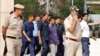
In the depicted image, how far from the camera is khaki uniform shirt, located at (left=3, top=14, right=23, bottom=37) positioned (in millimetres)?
10008

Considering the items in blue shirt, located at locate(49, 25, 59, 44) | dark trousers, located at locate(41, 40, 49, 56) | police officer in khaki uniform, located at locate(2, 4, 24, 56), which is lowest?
dark trousers, located at locate(41, 40, 49, 56)

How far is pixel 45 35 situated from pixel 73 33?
12.9ft

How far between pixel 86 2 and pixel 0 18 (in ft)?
18.6

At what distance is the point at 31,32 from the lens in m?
14.1

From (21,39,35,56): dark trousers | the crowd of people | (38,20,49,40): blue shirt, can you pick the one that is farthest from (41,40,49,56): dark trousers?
(21,39,35,56): dark trousers

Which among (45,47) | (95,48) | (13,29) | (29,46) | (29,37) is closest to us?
(13,29)

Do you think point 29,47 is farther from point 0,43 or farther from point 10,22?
point 10,22

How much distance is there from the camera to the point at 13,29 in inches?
396

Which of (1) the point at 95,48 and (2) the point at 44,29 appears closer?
(2) the point at 44,29

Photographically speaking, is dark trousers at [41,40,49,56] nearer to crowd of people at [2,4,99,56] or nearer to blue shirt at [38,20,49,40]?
crowd of people at [2,4,99,56]

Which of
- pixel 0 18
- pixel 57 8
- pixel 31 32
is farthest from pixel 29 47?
pixel 57 8

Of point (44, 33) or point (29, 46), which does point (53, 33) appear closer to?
point (44, 33)

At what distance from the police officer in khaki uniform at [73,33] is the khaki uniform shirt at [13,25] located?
3.47 ft

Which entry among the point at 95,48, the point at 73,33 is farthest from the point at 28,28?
the point at 95,48
